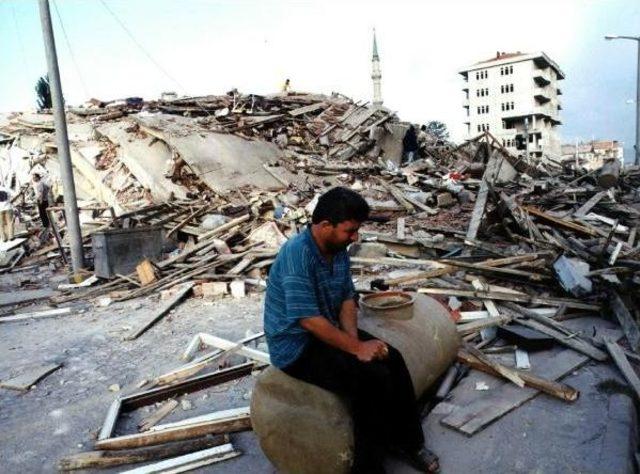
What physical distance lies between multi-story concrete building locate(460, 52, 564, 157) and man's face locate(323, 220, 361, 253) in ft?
217

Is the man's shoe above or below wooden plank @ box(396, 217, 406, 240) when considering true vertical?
below

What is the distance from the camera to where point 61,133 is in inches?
368

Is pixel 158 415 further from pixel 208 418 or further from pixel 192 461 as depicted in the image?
pixel 192 461

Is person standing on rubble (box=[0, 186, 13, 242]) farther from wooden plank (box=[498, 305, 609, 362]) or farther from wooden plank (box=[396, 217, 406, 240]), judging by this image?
wooden plank (box=[498, 305, 609, 362])

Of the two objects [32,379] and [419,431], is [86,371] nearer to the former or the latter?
[32,379]

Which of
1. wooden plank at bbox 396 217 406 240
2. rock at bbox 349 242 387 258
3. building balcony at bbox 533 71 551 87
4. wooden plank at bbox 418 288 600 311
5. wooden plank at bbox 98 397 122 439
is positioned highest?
building balcony at bbox 533 71 551 87

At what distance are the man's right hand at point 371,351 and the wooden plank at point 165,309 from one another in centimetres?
429

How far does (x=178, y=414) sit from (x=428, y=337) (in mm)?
2222

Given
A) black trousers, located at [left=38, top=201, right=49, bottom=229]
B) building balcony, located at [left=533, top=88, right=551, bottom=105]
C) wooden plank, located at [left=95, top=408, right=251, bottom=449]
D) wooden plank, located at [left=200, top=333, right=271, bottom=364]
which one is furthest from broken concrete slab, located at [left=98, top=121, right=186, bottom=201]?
building balcony, located at [left=533, top=88, right=551, bottom=105]

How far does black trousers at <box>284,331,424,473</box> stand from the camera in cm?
276

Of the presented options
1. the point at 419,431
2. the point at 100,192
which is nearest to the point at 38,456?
the point at 419,431

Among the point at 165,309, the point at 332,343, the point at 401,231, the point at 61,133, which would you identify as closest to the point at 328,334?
the point at 332,343

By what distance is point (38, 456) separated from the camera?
3.57m

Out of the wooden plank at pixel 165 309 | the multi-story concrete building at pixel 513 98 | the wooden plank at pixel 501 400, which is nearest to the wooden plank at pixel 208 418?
the wooden plank at pixel 501 400
